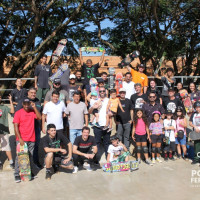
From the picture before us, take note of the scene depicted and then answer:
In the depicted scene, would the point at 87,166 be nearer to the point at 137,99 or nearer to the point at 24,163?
the point at 24,163

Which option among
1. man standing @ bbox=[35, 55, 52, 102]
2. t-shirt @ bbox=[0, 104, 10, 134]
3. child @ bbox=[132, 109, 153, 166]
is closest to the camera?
t-shirt @ bbox=[0, 104, 10, 134]

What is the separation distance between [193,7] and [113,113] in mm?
11394

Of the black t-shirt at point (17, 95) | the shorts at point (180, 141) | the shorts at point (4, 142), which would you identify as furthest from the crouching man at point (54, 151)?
the shorts at point (180, 141)

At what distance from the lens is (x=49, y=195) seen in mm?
5117

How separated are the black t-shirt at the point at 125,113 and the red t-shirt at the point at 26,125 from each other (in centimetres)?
223

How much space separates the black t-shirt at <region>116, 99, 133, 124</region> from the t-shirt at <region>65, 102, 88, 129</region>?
0.95 meters

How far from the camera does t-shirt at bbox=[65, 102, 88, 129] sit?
6.68m

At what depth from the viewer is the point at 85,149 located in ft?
21.2

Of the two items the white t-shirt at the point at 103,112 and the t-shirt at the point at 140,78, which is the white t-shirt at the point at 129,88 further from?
the white t-shirt at the point at 103,112

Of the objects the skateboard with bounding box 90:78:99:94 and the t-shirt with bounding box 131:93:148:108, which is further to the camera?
the skateboard with bounding box 90:78:99:94

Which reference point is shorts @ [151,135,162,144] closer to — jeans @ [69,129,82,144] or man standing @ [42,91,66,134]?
jeans @ [69,129,82,144]

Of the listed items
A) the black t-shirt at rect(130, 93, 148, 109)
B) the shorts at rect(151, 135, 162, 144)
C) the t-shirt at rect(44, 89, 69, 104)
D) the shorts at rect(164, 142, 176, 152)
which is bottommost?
the shorts at rect(164, 142, 176, 152)

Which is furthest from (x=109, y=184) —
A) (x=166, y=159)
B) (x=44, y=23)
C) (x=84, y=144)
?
(x=44, y=23)

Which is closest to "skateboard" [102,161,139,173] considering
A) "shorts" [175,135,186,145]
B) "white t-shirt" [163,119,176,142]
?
"white t-shirt" [163,119,176,142]
